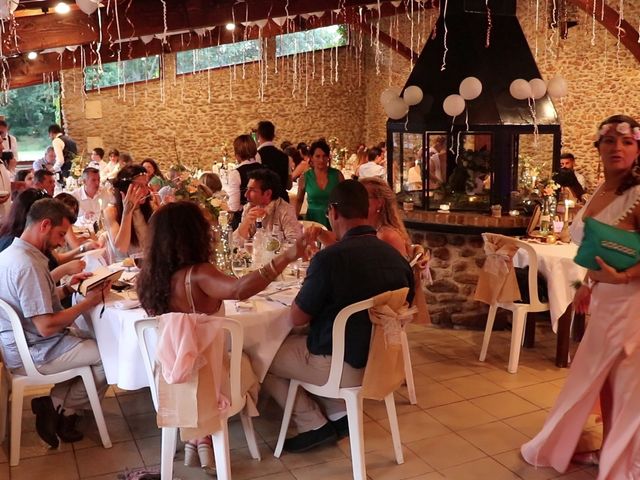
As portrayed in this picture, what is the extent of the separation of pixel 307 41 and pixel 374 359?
13.6 metres

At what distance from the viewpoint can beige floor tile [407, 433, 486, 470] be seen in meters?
3.54

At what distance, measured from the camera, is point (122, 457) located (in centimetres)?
360

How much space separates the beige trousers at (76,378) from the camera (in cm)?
357

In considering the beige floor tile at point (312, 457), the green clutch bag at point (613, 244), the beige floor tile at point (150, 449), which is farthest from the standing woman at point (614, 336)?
the beige floor tile at point (150, 449)

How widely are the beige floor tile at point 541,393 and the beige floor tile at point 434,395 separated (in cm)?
42

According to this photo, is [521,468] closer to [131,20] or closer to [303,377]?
[303,377]

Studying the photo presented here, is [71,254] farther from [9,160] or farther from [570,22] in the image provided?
[570,22]

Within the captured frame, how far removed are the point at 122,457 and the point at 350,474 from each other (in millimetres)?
1176

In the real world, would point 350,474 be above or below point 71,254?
below

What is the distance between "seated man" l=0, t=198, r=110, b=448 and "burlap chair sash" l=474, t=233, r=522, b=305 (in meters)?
2.73

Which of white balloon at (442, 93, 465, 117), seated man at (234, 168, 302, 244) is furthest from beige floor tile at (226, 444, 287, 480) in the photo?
white balloon at (442, 93, 465, 117)

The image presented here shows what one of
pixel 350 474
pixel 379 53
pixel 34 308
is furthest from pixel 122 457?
pixel 379 53

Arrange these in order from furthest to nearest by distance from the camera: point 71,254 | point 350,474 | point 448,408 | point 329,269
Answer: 1. point 71,254
2. point 448,408
3. point 350,474
4. point 329,269

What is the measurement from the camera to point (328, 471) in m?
3.45
